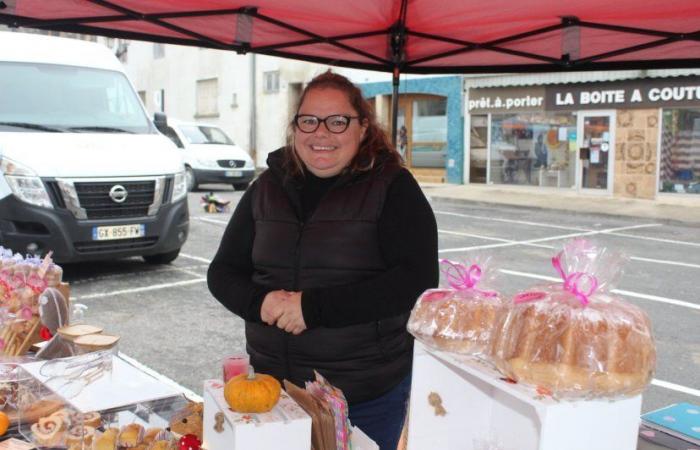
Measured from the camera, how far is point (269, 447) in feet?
5.89

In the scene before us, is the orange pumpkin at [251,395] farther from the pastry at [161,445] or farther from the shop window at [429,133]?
the shop window at [429,133]

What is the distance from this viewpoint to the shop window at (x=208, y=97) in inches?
1100

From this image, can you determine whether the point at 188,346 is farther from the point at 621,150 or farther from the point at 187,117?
the point at 187,117

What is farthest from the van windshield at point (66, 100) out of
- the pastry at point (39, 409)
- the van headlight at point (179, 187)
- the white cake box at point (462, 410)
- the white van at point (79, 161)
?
the white cake box at point (462, 410)

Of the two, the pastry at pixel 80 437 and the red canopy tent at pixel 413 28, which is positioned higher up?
the red canopy tent at pixel 413 28

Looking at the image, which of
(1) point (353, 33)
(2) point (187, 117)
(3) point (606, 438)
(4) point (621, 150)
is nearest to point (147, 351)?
(1) point (353, 33)

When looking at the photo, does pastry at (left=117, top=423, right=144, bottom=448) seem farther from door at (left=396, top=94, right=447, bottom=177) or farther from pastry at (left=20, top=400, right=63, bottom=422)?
door at (left=396, top=94, right=447, bottom=177)

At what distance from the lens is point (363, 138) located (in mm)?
2553

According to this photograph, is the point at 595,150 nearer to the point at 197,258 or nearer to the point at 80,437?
the point at 197,258

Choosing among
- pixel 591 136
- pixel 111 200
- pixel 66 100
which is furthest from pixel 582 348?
pixel 591 136

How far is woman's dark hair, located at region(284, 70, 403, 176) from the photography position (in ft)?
8.17

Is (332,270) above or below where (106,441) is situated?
above

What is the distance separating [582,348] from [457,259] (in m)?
8.08

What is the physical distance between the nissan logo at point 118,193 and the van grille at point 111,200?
0.02 meters
